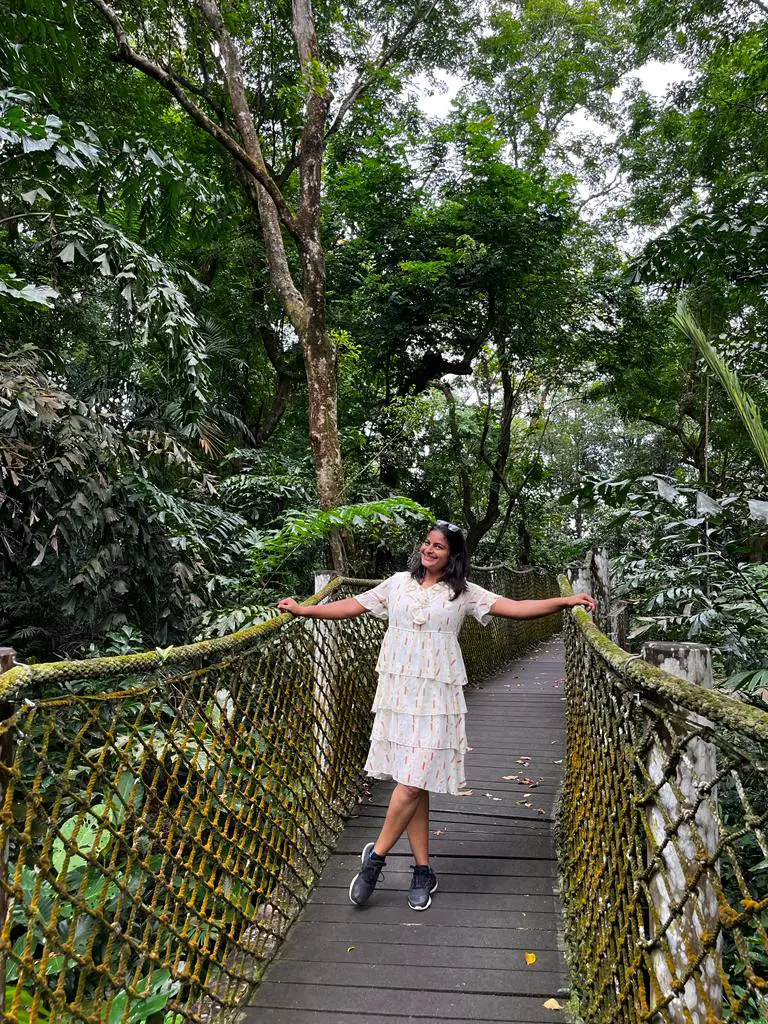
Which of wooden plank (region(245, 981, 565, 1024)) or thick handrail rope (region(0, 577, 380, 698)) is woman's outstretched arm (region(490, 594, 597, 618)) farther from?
wooden plank (region(245, 981, 565, 1024))

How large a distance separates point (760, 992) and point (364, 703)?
2.67 metres

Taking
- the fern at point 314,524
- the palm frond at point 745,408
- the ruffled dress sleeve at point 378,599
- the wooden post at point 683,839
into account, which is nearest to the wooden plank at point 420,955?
the wooden post at point 683,839

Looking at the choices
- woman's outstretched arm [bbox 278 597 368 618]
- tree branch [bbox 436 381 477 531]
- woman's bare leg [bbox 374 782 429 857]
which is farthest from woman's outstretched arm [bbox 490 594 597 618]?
tree branch [bbox 436 381 477 531]

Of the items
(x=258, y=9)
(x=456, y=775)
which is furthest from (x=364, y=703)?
(x=258, y=9)

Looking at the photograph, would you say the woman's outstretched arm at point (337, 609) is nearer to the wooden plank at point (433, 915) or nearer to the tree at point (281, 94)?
the wooden plank at point (433, 915)

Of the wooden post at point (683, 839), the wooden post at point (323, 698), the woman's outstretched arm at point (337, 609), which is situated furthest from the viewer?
the wooden post at point (323, 698)

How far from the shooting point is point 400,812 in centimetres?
226

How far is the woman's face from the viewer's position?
2.36m

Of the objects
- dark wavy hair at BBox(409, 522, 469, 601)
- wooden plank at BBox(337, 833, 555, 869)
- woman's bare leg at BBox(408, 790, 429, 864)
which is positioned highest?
dark wavy hair at BBox(409, 522, 469, 601)

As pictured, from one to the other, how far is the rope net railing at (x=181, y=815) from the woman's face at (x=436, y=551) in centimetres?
57

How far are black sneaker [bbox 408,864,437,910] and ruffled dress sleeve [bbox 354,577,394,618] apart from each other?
0.87m

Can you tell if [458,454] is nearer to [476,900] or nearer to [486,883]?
[486,883]

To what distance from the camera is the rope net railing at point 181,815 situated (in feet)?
4.13

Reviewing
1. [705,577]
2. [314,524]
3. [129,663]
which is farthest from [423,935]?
[314,524]
